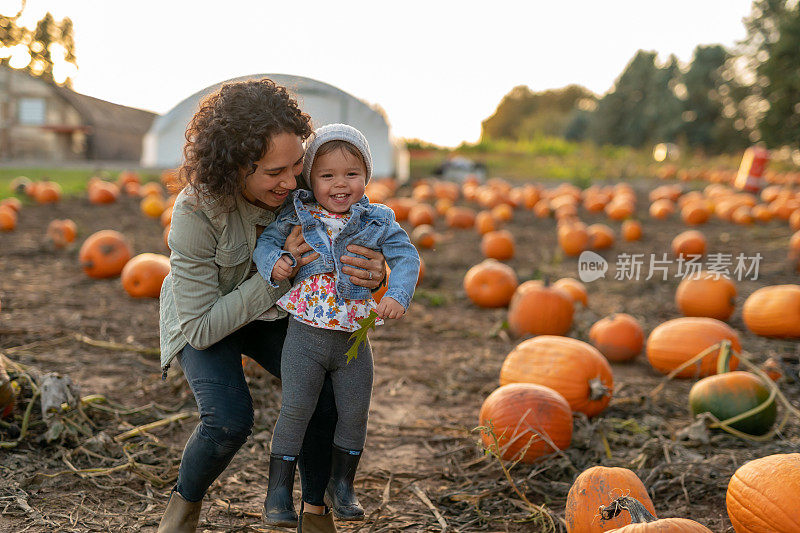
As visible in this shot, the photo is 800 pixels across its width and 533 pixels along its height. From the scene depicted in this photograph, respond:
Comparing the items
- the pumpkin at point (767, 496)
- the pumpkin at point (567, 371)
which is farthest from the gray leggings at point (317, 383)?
the pumpkin at point (567, 371)

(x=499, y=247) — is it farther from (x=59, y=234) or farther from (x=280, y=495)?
(x=280, y=495)

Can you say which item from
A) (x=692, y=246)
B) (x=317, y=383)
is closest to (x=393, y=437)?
(x=317, y=383)

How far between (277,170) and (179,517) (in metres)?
1.30

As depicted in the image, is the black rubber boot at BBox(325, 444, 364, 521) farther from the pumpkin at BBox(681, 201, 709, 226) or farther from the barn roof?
the barn roof

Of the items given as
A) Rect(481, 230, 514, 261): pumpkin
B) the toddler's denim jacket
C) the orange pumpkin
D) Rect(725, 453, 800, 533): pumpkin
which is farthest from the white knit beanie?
the orange pumpkin

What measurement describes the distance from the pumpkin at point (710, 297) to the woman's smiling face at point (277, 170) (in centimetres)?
448

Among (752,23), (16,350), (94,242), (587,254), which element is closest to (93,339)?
(16,350)

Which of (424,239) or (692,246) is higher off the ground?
(692,246)

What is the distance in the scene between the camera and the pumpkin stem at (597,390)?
3.70m

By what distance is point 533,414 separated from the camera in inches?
130

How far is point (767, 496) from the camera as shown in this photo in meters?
2.40

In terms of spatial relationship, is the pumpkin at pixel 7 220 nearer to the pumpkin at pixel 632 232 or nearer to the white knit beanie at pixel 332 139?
the white knit beanie at pixel 332 139

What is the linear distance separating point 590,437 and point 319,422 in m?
1.54

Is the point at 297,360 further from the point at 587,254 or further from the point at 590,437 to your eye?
the point at 587,254
